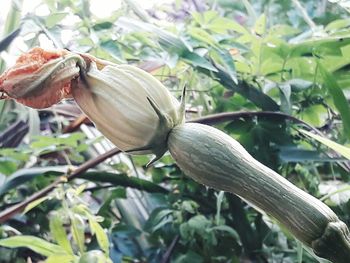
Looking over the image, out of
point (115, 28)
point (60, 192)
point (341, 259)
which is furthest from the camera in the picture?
point (115, 28)

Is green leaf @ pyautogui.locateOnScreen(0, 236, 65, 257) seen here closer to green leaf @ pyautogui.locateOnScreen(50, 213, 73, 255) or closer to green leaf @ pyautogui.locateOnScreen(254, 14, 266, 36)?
green leaf @ pyautogui.locateOnScreen(50, 213, 73, 255)

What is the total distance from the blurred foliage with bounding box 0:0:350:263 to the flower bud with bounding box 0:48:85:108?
31 cm

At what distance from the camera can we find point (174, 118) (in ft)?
1.32

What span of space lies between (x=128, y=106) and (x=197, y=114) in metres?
0.51

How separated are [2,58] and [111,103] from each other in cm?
38

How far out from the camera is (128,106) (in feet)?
1.27

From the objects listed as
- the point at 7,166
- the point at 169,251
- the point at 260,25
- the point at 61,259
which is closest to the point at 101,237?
the point at 61,259

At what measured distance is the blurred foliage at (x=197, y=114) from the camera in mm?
741

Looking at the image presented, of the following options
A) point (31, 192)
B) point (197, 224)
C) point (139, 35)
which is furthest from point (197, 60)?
point (31, 192)

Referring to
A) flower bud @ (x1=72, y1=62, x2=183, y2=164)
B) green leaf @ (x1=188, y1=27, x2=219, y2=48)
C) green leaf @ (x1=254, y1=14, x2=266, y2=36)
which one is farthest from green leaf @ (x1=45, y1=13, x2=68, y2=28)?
flower bud @ (x1=72, y1=62, x2=183, y2=164)

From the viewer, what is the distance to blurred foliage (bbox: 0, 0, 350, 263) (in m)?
0.74

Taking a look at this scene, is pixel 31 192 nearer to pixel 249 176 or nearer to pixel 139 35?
pixel 139 35

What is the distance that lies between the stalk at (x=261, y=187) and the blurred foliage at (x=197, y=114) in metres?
0.32

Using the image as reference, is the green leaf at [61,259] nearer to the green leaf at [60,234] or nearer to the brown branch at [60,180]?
the green leaf at [60,234]
